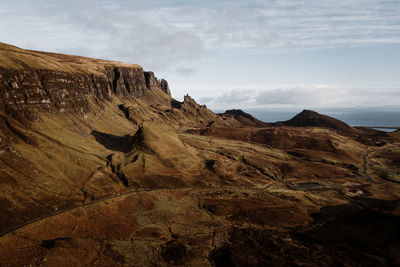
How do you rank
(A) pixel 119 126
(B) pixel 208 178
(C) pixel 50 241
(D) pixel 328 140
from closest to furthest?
(C) pixel 50 241 < (B) pixel 208 178 < (A) pixel 119 126 < (D) pixel 328 140

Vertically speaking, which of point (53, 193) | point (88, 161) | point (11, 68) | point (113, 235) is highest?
point (11, 68)

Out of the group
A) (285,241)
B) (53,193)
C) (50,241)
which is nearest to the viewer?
(50,241)

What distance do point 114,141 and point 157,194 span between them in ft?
146

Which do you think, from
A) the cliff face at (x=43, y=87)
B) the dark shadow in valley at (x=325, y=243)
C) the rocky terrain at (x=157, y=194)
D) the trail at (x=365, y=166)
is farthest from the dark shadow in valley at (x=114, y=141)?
the trail at (x=365, y=166)

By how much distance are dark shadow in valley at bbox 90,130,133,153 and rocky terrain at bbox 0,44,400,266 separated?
88 centimetres

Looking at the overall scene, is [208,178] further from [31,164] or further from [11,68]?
[11,68]

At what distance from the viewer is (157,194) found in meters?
72.5

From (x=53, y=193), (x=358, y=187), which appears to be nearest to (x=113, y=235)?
(x=53, y=193)

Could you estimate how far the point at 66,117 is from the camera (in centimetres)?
10106

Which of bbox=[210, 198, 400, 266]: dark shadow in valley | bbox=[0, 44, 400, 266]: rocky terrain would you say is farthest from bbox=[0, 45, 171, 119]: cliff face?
bbox=[210, 198, 400, 266]: dark shadow in valley

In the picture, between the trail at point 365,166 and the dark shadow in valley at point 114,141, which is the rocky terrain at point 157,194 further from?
the trail at point 365,166

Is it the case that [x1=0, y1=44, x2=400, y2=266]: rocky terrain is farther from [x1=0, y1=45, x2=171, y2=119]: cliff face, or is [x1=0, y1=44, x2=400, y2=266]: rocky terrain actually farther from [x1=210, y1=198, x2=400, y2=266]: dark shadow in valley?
[x1=0, y1=45, x2=171, y2=119]: cliff face

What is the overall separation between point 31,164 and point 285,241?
67352 mm

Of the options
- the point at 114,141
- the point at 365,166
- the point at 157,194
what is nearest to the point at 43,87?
the point at 114,141
